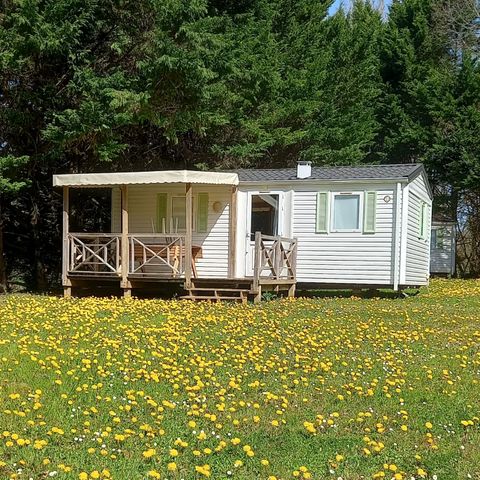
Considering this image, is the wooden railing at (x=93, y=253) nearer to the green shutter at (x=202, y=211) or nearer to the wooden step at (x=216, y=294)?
the wooden step at (x=216, y=294)

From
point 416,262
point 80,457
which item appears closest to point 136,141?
point 416,262

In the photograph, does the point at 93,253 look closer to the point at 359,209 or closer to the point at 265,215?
the point at 265,215

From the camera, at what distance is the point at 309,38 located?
73.9 ft

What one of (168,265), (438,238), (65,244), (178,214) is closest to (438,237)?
(438,238)

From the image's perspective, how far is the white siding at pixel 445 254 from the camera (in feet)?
82.1

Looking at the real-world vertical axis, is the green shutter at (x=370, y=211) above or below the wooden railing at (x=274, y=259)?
above

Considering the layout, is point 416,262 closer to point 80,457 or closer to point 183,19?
point 183,19

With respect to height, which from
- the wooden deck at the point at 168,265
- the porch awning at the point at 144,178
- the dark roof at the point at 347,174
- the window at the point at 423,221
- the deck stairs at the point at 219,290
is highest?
the dark roof at the point at 347,174

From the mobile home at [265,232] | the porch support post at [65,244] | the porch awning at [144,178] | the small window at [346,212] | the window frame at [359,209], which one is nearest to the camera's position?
the porch awning at [144,178]

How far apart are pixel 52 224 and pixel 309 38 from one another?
11.6m

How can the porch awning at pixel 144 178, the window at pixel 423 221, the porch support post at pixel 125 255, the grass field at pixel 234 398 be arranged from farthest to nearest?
the window at pixel 423 221 → the porch support post at pixel 125 255 → the porch awning at pixel 144 178 → the grass field at pixel 234 398

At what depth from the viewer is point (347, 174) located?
13.9 meters

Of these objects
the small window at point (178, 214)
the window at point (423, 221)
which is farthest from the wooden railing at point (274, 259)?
the window at point (423, 221)

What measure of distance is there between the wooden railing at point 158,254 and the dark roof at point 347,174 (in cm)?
237
